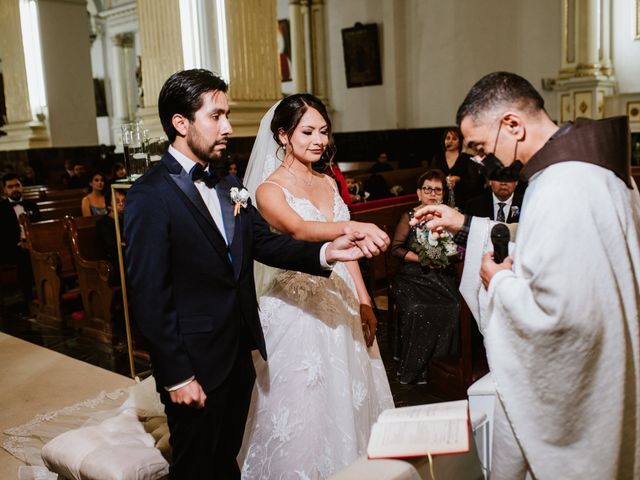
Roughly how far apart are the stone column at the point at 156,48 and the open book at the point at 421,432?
647 centimetres

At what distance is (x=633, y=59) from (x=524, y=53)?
73.6 inches

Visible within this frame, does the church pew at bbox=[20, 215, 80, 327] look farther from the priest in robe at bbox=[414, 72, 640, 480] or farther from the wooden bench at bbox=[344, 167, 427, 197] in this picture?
the priest in robe at bbox=[414, 72, 640, 480]

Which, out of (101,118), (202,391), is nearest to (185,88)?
(202,391)

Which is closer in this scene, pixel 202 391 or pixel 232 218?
pixel 202 391

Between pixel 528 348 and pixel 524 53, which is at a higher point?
pixel 524 53

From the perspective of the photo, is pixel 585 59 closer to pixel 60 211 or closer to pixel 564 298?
pixel 60 211

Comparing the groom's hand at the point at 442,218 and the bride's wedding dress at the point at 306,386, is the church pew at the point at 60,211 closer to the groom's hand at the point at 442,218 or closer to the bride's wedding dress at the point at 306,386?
the bride's wedding dress at the point at 306,386

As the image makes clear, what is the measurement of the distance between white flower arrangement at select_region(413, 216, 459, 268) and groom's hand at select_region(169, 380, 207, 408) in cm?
253

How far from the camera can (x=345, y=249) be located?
8.25ft

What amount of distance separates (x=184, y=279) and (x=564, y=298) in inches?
48.1

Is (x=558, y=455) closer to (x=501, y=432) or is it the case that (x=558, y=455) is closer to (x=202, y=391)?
(x=501, y=432)

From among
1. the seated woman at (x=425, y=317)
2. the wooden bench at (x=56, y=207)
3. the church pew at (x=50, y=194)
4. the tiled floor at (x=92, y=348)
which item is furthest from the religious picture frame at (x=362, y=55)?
the seated woman at (x=425, y=317)

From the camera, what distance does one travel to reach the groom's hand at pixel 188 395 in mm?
2131

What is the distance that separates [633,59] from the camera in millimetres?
10891
